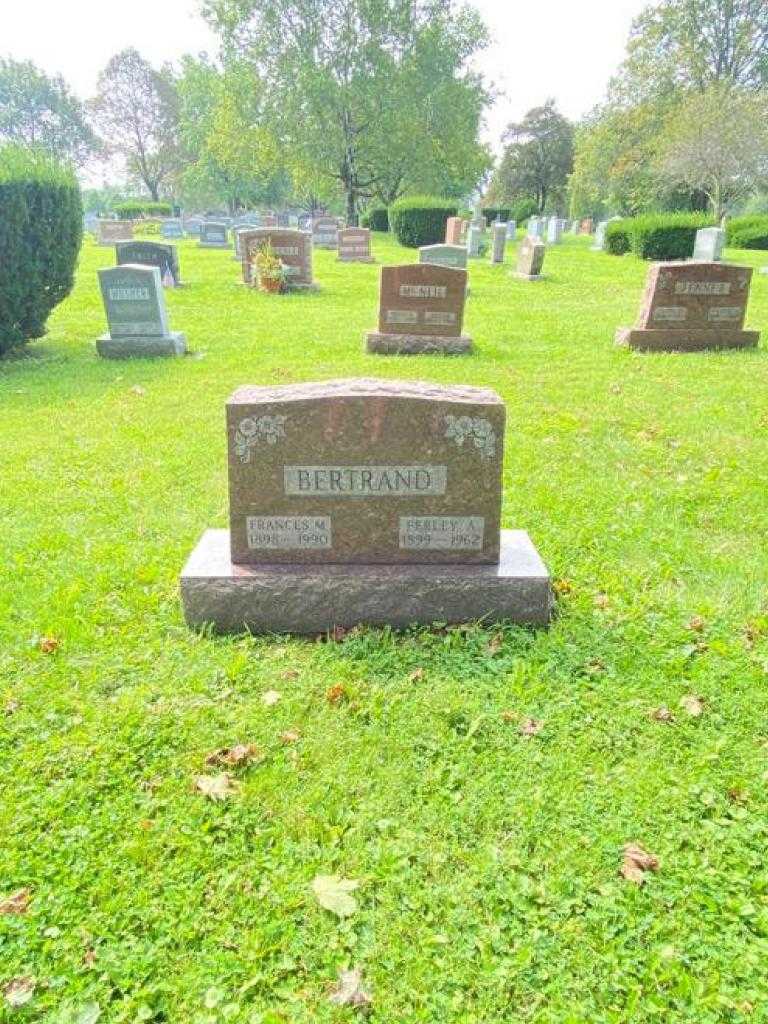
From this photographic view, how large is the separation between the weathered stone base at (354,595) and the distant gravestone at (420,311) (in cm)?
735

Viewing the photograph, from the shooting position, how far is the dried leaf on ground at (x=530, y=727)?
2.86 meters

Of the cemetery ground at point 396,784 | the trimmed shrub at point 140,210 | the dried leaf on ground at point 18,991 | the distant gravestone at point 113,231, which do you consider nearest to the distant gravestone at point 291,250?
the cemetery ground at point 396,784

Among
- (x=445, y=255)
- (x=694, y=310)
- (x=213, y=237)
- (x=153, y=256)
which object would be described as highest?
(x=213, y=237)

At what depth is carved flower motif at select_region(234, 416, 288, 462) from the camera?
10.8 feet

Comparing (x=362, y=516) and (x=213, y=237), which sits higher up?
(x=213, y=237)

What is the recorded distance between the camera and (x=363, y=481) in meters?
3.39

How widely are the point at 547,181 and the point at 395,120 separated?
33.3 metres

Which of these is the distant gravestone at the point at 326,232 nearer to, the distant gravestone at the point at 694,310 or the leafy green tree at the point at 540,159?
the distant gravestone at the point at 694,310

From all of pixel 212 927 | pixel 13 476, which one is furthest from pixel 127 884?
pixel 13 476

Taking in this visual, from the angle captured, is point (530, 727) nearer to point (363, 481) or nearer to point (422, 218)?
point (363, 481)

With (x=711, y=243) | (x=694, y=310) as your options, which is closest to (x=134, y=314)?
(x=694, y=310)

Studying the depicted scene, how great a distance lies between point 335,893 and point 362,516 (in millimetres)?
1729

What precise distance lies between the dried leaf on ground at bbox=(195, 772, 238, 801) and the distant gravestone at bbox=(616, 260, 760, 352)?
9.63 m

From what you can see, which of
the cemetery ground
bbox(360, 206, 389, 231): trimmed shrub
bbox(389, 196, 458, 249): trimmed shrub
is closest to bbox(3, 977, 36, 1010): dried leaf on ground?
the cemetery ground
